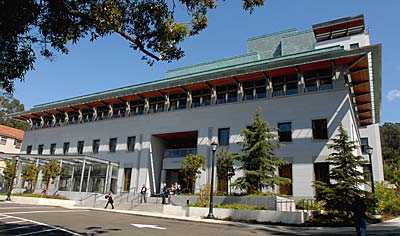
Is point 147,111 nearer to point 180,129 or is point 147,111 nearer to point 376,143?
point 180,129

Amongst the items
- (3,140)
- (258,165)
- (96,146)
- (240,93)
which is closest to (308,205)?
(258,165)

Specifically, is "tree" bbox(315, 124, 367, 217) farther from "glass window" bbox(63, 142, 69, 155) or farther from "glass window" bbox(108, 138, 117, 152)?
"glass window" bbox(63, 142, 69, 155)

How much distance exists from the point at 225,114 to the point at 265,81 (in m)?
4.85

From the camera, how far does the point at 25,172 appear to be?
1351 inches

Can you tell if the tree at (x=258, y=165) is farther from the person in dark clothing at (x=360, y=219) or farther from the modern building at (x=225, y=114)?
the person in dark clothing at (x=360, y=219)

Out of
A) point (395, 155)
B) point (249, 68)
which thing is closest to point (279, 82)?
point (249, 68)

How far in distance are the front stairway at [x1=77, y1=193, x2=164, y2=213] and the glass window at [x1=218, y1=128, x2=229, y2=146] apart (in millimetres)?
7783

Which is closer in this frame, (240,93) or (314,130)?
(314,130)

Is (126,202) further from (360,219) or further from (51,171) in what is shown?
(360,219)

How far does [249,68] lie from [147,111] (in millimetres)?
13175

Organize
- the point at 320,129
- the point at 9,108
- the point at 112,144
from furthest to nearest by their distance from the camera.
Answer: the point at 9,108 < the point at 112,144 < the point at 320,129

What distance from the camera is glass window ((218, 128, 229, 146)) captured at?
96.7 ft

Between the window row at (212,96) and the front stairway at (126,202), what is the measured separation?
32.2ft

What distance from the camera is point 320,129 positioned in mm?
25438
